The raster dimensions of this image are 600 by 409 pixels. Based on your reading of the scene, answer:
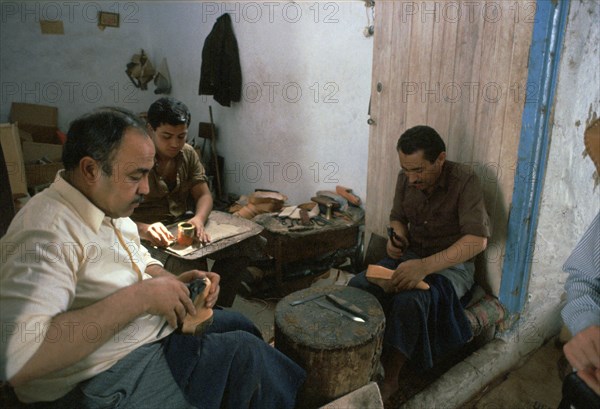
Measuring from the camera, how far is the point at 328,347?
2023 millimetres

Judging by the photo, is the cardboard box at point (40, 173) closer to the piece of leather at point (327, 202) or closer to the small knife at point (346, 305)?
the piece of leather at point (327, 202)

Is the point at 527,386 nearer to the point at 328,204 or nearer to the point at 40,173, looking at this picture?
the point at 328,204

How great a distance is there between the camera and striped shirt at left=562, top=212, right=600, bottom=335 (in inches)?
59.6

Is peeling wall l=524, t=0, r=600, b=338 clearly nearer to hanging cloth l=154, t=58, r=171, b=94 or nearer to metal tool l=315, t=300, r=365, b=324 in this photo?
metal tool l=315, t=300, r=365, b=324

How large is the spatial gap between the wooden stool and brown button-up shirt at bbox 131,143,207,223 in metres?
1.29

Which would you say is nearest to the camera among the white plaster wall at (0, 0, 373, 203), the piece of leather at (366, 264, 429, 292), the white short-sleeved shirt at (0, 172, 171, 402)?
the white short-sleeved shirt at (0, 172, 171, 402)

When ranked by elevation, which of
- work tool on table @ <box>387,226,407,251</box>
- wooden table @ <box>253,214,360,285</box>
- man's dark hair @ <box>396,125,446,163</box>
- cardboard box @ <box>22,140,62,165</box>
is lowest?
wooden table @ <box>253,214,360,285</box>

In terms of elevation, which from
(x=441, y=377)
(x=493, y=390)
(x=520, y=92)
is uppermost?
(x=520, y=92)

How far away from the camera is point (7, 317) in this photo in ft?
3.97

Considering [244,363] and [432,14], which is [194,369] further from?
[432,14]

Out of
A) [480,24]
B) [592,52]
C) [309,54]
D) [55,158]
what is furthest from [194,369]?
[55,158]

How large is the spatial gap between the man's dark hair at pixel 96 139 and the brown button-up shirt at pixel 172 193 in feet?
4.34

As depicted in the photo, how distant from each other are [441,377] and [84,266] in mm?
2193

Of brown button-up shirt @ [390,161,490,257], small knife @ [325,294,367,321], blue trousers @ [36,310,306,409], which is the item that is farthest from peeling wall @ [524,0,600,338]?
blue trousers @ [36,310,306,409]
